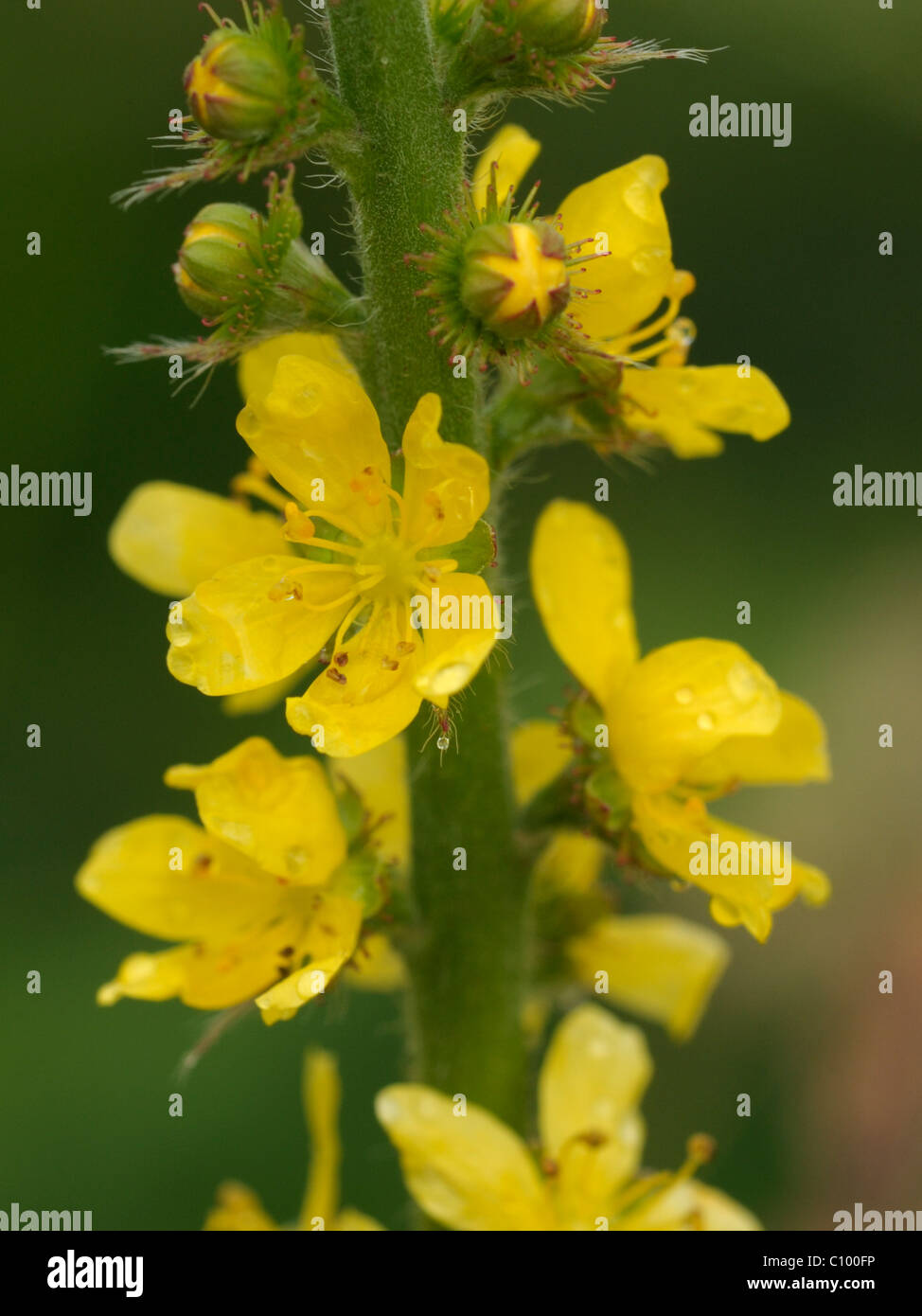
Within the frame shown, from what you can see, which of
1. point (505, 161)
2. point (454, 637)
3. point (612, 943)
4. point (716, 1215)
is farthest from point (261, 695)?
point (716, 1215)

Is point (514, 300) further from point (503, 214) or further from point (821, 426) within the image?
point (821, 426)

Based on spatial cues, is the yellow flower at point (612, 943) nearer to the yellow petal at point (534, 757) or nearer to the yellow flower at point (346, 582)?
the yellow petal at point (534, 757)

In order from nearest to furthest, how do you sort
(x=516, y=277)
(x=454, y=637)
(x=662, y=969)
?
(x=516, y=277)
(x=454, y=637)
(x=662, y=969)

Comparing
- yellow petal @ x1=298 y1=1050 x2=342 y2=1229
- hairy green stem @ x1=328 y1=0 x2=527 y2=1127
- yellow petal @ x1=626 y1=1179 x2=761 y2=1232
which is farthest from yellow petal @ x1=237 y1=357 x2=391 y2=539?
yellow petal @ x1=626 y1=1179 x2=761 y2=1232

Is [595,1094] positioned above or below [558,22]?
below

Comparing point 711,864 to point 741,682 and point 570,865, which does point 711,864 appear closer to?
point 741,682
